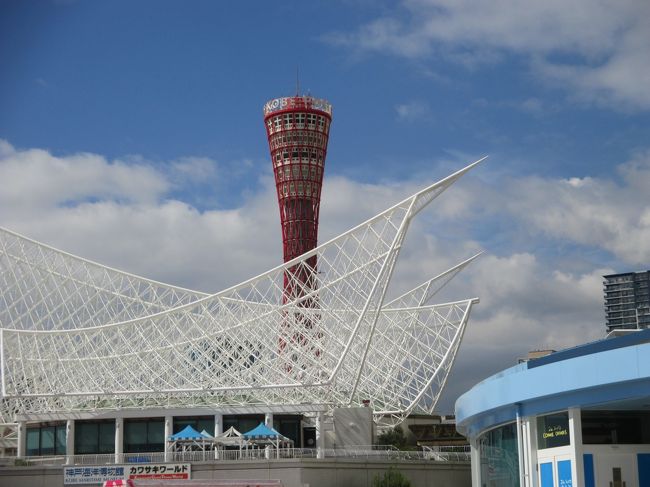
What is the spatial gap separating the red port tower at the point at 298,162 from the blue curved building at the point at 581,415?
8015cm

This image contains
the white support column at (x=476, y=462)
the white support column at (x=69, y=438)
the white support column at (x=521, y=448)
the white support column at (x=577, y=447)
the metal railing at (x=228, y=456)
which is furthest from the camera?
the white support column at (x=69, y=438)

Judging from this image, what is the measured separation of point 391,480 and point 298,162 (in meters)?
66.1

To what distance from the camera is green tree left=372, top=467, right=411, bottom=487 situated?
177 ft

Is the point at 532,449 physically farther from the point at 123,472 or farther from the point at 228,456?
the point at 123,472

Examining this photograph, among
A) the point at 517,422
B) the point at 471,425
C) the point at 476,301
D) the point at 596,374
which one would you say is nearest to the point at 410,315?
the point at 476,301

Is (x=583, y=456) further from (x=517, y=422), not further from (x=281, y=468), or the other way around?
(x=281, y=468)

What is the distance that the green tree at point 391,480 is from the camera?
177 ft

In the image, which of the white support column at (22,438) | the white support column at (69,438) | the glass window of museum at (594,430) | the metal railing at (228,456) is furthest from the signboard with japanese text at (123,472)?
the glass window of museum at (594,430)

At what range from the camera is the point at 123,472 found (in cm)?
5466

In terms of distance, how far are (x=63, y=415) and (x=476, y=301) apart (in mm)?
36418

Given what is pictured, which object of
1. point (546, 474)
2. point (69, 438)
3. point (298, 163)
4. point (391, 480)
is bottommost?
point (391, 480)

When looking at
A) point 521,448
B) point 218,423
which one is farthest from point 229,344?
point 521,448

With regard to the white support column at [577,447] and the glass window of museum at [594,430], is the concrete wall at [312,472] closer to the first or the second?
the glass window of museum at [594,430]

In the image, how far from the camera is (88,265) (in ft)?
294
